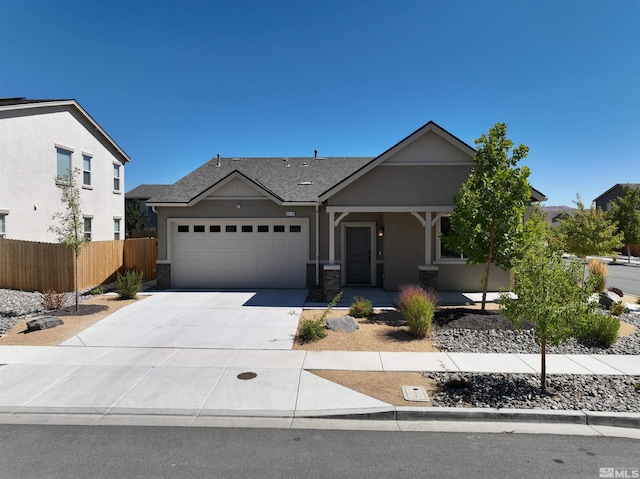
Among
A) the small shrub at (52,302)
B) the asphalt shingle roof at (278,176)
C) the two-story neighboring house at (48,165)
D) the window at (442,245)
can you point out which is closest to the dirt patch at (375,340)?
the window at (442,245)

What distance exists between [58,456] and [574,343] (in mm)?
9548

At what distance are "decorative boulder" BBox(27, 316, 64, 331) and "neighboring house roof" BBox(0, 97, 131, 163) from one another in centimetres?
1062

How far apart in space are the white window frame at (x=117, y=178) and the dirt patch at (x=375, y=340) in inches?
769

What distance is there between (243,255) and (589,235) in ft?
42.7

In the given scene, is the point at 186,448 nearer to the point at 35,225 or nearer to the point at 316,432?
the point at 316,432

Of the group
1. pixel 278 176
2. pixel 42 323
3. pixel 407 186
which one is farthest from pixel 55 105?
pixel 407 186

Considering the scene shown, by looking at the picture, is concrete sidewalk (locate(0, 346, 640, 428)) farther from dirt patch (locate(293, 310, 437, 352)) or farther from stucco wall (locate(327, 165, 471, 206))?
stucco wall (locate(327, 165, 471, 206))

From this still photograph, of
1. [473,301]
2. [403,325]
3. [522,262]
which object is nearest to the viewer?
[522,262]

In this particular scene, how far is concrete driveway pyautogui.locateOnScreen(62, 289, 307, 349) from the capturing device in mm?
8438

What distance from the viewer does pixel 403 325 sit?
379 inches

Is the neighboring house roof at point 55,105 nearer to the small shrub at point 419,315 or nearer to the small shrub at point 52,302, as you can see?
the small shrub at point 52,302

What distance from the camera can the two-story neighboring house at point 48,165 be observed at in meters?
15.3

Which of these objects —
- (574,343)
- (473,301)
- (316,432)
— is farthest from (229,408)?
(473,301)

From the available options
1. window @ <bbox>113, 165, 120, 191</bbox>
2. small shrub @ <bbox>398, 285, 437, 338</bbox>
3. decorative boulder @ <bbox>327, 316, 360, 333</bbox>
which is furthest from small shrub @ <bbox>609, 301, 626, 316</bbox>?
window @ <bbox>113, 165, 120, 191</bbox>
